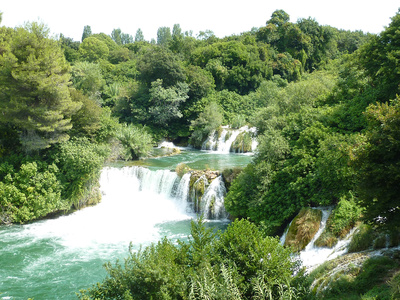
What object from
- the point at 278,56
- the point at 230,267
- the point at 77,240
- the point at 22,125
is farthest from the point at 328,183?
the point at 278,56

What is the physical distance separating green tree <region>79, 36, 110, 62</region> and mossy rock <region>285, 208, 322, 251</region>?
1938 inches

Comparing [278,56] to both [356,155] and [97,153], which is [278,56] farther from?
[356,155]

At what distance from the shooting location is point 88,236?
49.7 ft

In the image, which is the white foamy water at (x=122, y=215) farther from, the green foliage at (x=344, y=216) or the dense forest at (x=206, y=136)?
the green foliage at (x=344, y=216)

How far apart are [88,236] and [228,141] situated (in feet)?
56.7

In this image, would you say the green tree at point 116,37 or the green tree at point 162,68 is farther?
the green tree at point 116,37

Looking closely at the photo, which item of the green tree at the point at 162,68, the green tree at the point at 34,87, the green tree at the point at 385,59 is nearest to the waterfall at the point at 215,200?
the green tree at the point at 34,87

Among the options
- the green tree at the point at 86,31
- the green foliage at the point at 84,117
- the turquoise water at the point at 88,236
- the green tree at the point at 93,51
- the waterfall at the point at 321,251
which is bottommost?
the turquoise water at the point at 88,236

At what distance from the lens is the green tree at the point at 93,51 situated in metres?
53.0

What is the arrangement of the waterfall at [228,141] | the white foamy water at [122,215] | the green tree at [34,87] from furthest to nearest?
the waterfall at [228,141] < the green tree at [34,87] < the white foamy water at [122,215]

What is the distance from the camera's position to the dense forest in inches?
262

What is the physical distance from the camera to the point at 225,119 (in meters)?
34.9

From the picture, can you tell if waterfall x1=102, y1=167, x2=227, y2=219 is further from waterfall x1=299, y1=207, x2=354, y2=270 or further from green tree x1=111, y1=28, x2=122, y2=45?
green tree x1=111, y1=28, x2=122, y2=45

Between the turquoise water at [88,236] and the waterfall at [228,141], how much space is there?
19.4 ft
